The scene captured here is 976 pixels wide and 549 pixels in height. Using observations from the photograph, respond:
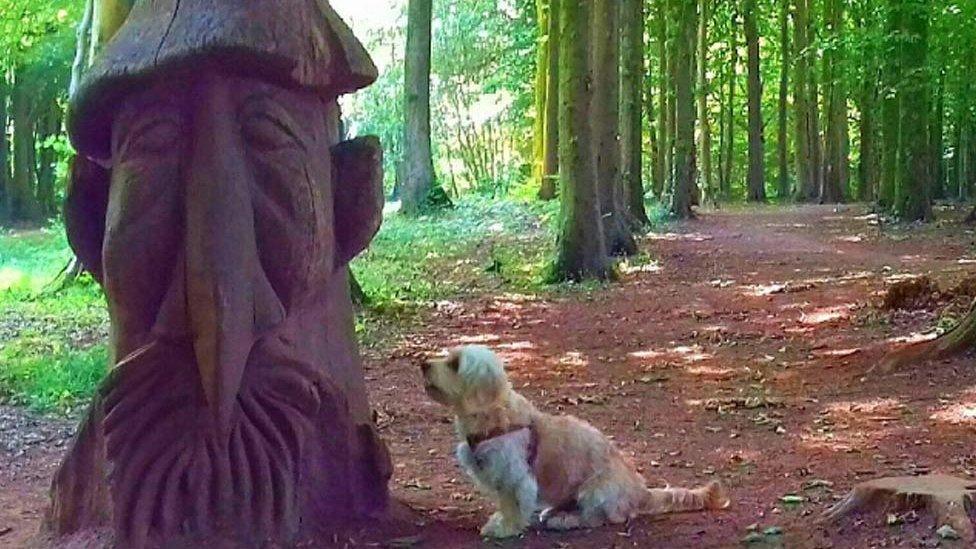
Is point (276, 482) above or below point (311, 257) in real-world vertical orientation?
below

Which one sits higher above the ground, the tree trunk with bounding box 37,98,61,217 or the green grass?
the tree trunk with bounding box 37,98,61,217

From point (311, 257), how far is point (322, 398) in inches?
24.4

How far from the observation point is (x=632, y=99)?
24.0m

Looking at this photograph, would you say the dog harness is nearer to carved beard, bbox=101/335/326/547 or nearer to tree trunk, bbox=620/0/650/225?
carved beard, bbox=101/335/326/547

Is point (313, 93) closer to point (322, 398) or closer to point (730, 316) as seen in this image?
point (322, 398)

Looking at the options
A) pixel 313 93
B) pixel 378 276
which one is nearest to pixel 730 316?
pixel 378 276

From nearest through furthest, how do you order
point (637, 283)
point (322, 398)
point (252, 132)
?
1. point (252, 132)
2. point (322, 398)
3. point (637, 283)

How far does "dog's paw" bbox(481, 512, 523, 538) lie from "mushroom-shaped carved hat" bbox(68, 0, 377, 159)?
2002 mm

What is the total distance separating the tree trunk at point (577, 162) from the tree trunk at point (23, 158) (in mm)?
27046

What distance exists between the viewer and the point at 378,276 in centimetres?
1762

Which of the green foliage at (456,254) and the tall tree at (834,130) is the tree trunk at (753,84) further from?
the green foliage at (456,254)

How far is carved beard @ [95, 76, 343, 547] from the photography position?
442 centimetres

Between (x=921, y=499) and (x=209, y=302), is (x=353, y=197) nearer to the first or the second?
(x=209, y=302)

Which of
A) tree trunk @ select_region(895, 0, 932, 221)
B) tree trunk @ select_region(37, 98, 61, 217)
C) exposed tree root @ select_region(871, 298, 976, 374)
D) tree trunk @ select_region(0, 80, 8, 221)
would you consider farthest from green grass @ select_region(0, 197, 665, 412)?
tree trunk @ select_region(37, 98, 61, 217)
